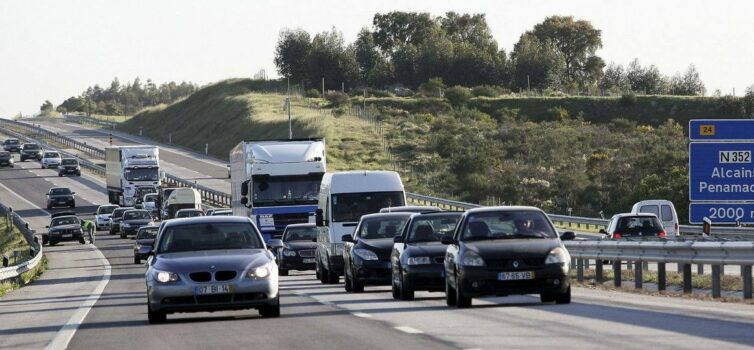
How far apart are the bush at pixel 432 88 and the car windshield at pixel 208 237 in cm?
13473

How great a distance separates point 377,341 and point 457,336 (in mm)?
915

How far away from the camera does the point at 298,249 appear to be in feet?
136

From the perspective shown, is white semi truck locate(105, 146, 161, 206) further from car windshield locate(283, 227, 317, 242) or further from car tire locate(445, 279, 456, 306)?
car tire locate(445, 279, 456, 306)

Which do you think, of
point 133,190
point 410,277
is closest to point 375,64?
point 133,190

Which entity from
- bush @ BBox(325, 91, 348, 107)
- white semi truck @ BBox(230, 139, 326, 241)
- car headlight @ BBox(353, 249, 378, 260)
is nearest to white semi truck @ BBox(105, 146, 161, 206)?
white semi truck @ BBox(230, 139, 326, 241)

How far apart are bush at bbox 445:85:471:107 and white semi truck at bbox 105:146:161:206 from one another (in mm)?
63820

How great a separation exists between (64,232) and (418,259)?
4639cm

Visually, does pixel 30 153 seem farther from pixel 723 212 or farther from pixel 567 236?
pixel 567 236

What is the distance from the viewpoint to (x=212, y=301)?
20.4m

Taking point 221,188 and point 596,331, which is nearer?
point 596,331

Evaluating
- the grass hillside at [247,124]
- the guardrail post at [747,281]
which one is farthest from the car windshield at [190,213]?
the guardrail post at [747,281]

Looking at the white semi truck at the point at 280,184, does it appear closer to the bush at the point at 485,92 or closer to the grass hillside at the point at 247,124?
the grass hillside at the point at 247,124

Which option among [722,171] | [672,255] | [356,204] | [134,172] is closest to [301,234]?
[356,204]

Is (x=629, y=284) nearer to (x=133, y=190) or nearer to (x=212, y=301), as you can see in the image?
(x=212, y=301)
